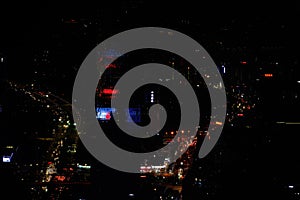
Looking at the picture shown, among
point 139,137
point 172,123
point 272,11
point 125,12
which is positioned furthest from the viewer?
point 172,123

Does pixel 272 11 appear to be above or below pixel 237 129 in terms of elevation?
above

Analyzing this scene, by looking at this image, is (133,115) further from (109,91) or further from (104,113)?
(109,91)

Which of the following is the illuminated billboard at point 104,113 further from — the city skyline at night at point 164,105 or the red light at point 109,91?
the red light at point 109,91

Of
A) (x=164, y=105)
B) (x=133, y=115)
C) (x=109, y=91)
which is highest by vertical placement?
(x=109, y=91)

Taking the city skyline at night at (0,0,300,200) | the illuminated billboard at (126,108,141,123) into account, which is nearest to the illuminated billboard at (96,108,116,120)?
the city skyline at night at (0,0,300,200)

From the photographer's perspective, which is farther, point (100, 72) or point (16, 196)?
point (100, 72)

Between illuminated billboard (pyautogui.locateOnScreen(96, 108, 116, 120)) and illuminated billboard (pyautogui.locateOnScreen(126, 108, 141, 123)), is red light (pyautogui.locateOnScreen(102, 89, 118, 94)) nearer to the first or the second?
illuminated billboard (pyautogui.locateOnScreen(96, 108, 116, 120))

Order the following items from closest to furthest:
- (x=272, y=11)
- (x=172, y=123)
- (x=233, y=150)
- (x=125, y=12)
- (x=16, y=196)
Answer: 1. (x=16, y=196)
2. (x=272, y=11)
3. (x=233, y=150)
4. (x=125, y=12)
5. (x=172, y=123)

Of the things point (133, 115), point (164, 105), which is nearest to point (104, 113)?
point (133, 115)

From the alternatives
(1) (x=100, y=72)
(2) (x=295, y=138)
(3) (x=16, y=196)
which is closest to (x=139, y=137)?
(1) (x=100, y=72)

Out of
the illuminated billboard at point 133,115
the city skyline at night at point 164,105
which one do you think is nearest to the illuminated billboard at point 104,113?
the city skyline at night at point 164,105

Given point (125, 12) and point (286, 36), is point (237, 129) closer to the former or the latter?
point (286, 36)
